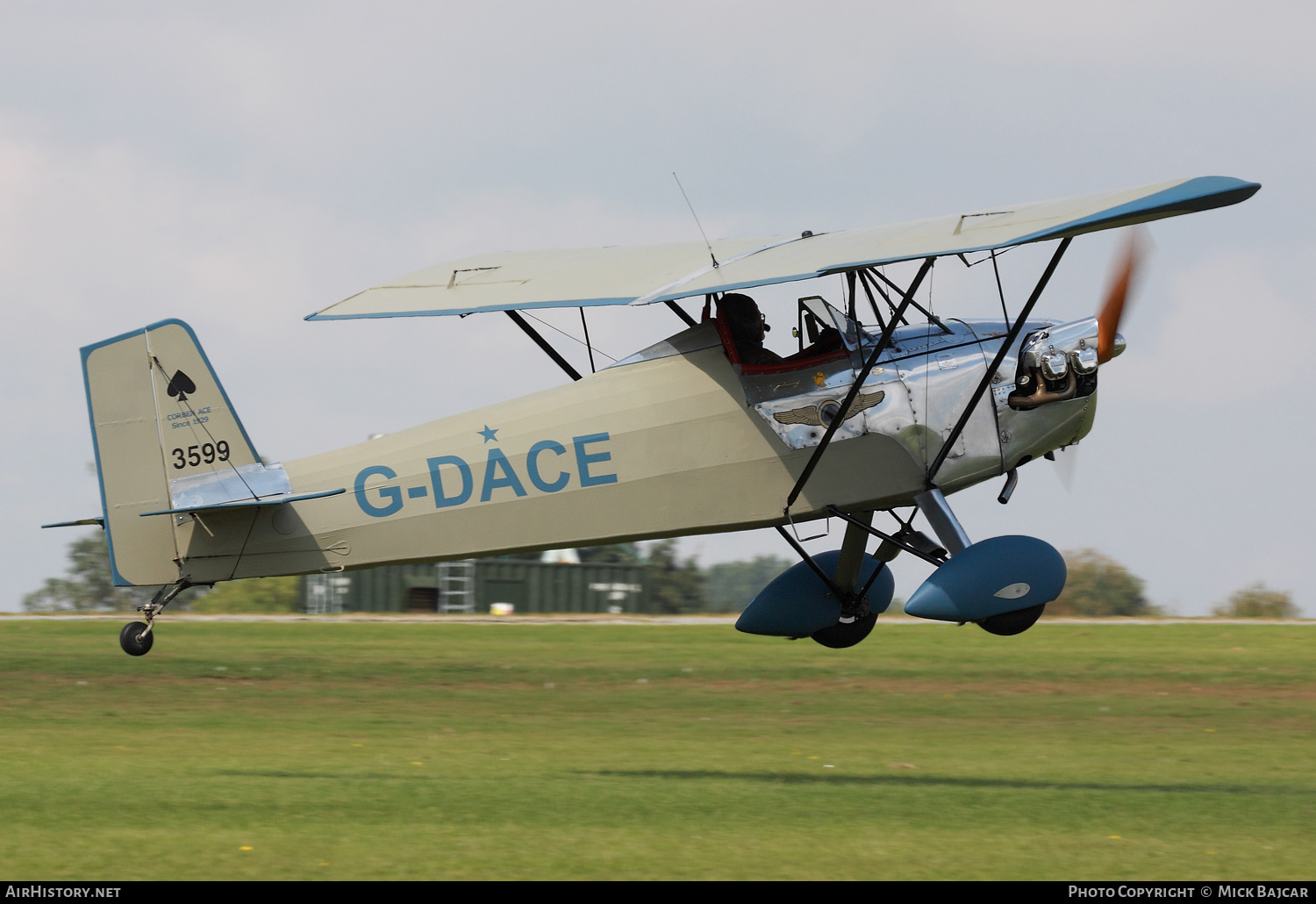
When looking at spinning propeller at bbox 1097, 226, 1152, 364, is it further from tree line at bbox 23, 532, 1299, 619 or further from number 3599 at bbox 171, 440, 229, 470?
tree line at bbox 23, 532, 1299, 619

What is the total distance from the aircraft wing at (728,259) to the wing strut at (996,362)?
371 mm

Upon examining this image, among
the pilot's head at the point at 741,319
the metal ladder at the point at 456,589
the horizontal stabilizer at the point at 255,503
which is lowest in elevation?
the metal ladder at the point at 456,589

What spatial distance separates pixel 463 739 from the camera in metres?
16.7

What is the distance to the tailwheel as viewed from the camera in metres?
13.0

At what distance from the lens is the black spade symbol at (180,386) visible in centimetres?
1184

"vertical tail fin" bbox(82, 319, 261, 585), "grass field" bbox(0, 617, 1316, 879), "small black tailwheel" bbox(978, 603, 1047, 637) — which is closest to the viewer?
"grass field" bbox(0, 617, 1316, 879)

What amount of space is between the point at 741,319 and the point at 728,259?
105cm

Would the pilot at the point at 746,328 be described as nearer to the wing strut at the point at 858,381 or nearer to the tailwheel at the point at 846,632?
the wing strut at the point at 858,381

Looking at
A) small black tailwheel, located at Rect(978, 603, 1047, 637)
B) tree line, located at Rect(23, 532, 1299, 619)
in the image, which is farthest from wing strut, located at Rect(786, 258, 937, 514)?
tree line, located at Rect(23, 532, 1299, 619)

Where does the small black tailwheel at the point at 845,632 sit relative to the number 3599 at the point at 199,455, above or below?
below

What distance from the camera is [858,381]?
36.4 ft

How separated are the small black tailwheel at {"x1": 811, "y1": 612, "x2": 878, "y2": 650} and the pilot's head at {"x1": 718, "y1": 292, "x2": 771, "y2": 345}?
9.21 ft

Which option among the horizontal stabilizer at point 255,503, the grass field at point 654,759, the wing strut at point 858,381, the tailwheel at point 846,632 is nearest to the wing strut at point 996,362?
the wing strut at point 858,381

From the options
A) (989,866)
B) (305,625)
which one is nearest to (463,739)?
(989,866)
